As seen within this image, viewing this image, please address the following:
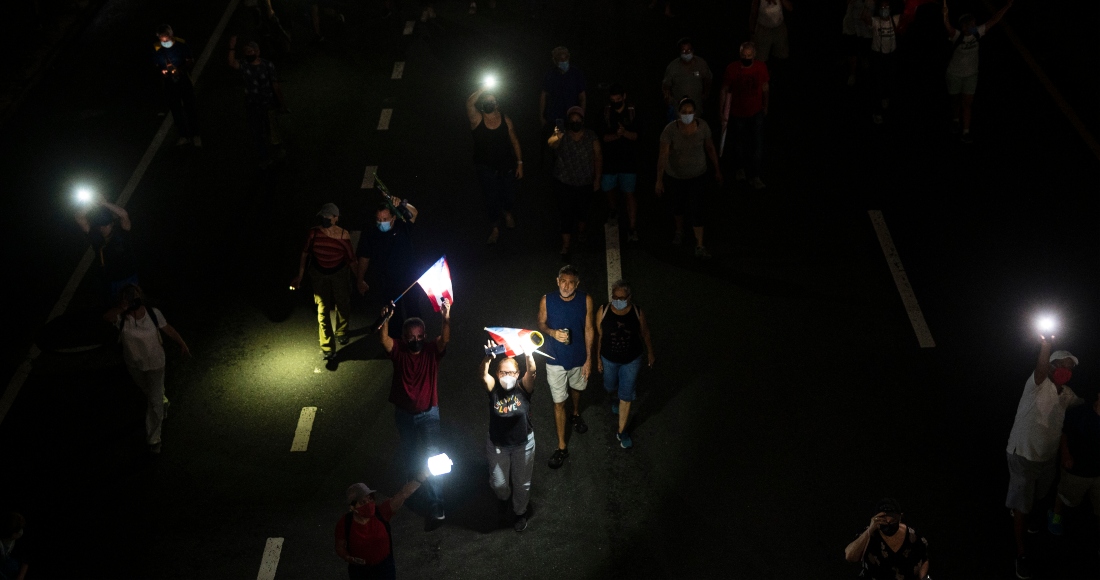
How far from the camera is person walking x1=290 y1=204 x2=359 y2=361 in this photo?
13.3 metres

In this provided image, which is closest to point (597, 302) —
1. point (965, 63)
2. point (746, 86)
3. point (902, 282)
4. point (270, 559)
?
point (746, 86)

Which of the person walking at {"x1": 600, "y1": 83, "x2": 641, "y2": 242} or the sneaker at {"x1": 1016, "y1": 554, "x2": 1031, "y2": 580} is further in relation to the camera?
the person walking at {"x1": 600, "y1": 83, "x2": 641, "y2": 242}

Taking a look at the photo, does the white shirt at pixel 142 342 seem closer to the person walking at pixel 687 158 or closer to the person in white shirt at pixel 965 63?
the person walking at pixel 687 158

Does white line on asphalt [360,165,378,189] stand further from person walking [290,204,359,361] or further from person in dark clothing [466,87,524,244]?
person walking [290,204,359,361]

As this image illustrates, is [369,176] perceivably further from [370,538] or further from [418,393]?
[370,538]

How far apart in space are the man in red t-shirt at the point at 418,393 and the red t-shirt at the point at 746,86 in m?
5.38

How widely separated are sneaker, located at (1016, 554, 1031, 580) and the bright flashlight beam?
5.50 m

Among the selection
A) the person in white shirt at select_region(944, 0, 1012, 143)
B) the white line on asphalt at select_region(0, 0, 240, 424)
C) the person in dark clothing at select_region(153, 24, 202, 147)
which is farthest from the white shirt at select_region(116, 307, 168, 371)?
the person in white shirt at select_region(944, 0, 1012, 143)

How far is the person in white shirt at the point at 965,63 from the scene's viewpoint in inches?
629

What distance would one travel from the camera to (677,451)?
1247 centimetres

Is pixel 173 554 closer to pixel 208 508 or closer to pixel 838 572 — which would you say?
pixel 208 508

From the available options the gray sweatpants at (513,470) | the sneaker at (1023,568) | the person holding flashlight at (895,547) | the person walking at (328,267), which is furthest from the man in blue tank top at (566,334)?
the sneaker at (1023,568)

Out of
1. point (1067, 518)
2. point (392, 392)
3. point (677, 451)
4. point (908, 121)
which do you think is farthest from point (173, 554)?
point (908, 121)

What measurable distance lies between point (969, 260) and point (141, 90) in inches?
509
